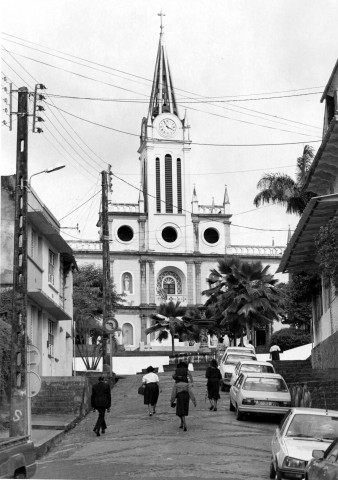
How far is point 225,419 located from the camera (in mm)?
24844

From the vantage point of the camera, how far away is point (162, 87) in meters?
96.2

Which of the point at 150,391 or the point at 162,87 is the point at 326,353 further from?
the point at 162,87

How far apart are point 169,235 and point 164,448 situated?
233ft

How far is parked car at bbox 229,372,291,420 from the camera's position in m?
24.0

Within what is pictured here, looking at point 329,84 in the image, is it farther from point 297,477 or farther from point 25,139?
point 297,477

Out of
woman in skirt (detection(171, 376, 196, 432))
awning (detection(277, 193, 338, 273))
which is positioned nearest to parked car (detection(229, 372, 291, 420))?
woman in skirt (detection(171, 376, 196, 432))

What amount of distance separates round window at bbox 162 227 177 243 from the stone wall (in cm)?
5108

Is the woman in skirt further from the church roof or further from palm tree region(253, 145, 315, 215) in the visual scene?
the church roof

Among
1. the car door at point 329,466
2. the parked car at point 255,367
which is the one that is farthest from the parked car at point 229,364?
the car door at point 329,466

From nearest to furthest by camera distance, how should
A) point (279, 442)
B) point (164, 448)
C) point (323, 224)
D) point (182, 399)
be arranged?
1. point (279, 442)
2. point (164, 448)
3. point (182, 399)
4. point (323, 224)

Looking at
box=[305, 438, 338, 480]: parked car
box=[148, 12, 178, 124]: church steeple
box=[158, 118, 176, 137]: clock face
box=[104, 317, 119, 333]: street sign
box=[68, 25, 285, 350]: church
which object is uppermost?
box=[148, 12, 178, 124]: church steeple

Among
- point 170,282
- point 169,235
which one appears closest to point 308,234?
point 169,235

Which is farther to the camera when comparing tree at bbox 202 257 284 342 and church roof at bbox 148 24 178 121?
church roof at bbox 148 24 178 121

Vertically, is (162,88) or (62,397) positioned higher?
(162,88)
